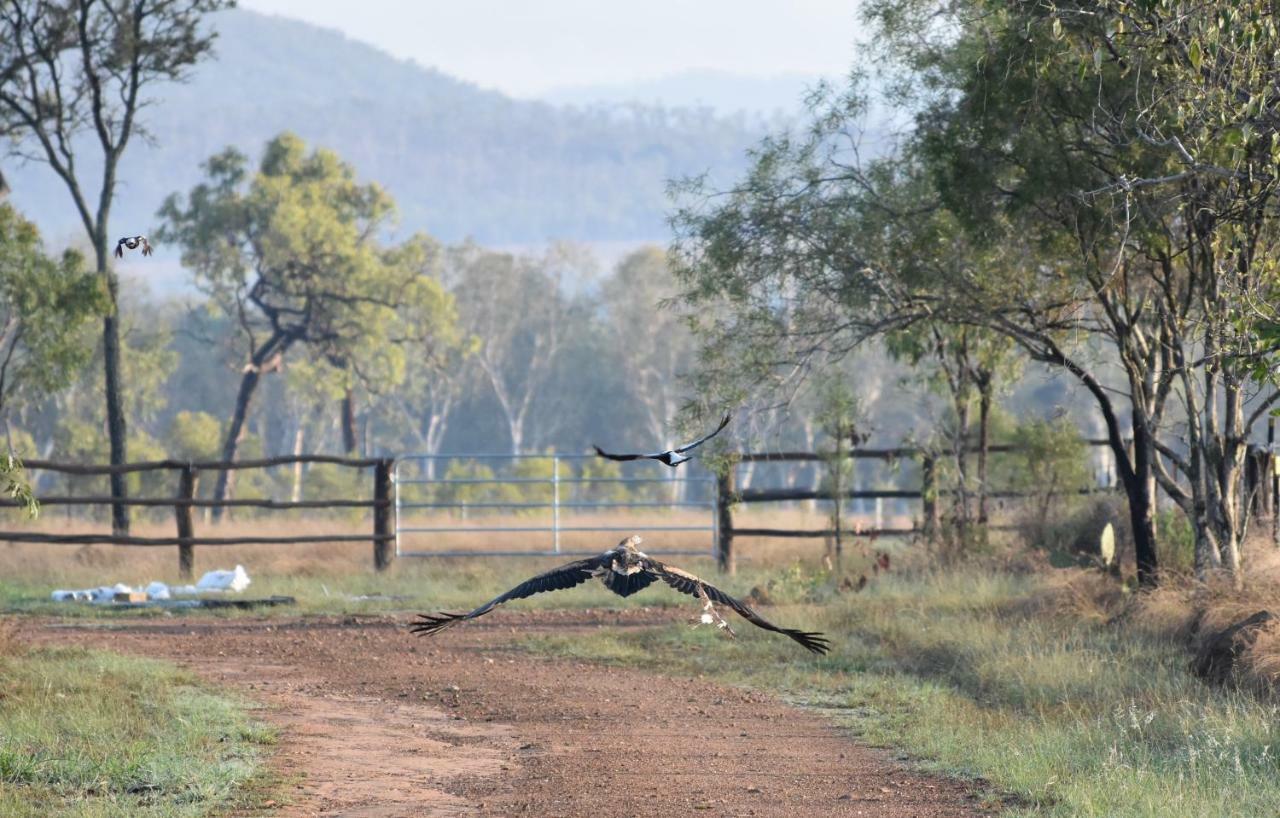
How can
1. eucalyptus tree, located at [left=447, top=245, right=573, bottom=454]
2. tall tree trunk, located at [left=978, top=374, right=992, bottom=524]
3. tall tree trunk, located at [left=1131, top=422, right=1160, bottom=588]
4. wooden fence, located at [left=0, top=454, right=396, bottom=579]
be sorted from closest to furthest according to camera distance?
tall tree trunk, located at [left=1131, top=422, right=1160, bottom=588], tall tree trunk, located at [left=978, top=374, right=992, bottom=524], wooden fence, located at [left=0, top=454, right=396, bottom=579], eucalyptus tree, located at [left=447, top=245, right=573, bottom=454]

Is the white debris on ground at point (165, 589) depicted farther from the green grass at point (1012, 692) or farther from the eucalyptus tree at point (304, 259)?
the eucalyptus tree at point (304, 259)

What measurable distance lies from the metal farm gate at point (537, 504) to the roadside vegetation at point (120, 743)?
3129mm

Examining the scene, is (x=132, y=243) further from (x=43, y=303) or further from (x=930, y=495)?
(x=43, y=303)

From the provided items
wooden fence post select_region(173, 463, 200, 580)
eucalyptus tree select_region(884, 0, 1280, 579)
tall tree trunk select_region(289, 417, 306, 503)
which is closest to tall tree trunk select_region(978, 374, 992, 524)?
eucalyptus tree select_region(884, 0, 1280, 579)

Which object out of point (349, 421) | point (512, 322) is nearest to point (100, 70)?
point (349, 421)

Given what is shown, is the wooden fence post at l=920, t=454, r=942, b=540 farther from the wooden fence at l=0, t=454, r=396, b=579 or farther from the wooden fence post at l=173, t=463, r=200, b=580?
the wooden fence post at l=173, t=463, r=200, b=580

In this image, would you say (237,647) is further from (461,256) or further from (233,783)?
(461,256)

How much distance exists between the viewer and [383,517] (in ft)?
64.2

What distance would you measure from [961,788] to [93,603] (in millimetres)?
11320

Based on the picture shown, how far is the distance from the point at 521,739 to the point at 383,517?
34.2ft

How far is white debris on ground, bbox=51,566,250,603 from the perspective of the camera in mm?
16906

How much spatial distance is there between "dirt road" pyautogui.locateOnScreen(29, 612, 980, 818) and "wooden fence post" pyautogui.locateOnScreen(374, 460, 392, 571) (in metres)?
5.35

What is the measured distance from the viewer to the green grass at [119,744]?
292 inches

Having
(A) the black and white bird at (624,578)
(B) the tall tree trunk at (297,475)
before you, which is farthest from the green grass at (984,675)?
(B) the tall tree trunk at (297,475)
